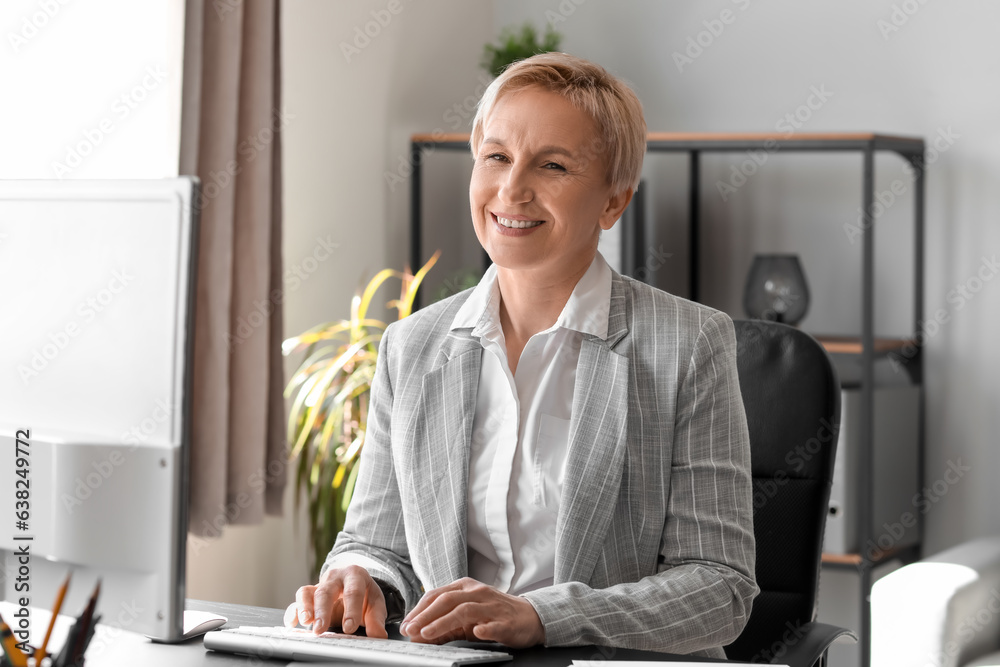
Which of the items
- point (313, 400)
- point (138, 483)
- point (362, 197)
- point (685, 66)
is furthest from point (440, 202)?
point (138, 483)

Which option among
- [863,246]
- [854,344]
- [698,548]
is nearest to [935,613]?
[854,344]

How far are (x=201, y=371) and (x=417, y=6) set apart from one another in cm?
156

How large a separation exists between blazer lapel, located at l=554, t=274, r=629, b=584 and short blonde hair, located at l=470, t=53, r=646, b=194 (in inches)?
11.2

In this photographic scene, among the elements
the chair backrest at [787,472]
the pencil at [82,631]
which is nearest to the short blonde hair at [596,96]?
the chair backrest at [787,472]

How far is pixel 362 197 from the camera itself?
3.32 metres

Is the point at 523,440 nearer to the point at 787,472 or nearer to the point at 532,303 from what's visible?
the point at 532,303

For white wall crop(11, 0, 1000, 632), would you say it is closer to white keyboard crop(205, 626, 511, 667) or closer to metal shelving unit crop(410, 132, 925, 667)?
metal shelving unit crop(410, 132, 925, 667)

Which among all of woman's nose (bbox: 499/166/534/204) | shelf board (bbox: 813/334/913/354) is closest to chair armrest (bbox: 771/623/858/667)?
woman's nose (bbox: 499/166/534/204)

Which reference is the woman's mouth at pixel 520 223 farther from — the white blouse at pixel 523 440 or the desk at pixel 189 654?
the desk at pixel 189 654

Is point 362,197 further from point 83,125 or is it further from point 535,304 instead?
point 535,304

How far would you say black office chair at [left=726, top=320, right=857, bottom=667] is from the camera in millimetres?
1578

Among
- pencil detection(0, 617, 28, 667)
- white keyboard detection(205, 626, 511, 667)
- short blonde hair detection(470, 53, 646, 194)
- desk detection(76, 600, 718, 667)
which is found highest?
short blonde hair detection(470, 53, 646, 194)

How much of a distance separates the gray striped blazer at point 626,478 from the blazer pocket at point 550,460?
0.05 metres

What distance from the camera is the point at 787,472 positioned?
1.60 meters
